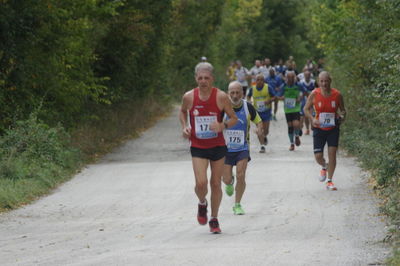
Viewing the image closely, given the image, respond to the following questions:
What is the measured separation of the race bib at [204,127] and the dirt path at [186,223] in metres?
1.16

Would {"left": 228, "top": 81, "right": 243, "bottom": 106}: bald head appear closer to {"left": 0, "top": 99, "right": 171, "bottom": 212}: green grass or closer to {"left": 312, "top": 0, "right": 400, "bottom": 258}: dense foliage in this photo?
{"left": 312, "top": 0, "right": 400, "bottom": 258}: dense foliage

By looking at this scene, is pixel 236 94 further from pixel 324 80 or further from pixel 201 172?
pixel 324 80

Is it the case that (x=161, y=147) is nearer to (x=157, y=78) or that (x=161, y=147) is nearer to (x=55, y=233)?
(x=157, y=78)

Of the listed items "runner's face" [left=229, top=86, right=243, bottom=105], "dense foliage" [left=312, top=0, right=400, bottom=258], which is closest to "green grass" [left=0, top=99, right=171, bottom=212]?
"runner's face" [left=229, top=86, right=243, bottom=105]

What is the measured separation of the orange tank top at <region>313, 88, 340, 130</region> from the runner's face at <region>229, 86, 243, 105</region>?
115 inches

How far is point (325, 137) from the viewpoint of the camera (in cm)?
1498

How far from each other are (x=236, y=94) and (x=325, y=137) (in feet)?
10.9

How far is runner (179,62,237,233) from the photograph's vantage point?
32.6 feet

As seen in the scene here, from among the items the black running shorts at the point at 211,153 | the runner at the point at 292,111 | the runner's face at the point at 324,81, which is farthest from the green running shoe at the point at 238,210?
the runner at the point at 292,111

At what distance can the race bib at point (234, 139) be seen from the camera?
12.4 m

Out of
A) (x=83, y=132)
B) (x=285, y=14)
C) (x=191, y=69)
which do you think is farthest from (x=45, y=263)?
(x=285, y=14)

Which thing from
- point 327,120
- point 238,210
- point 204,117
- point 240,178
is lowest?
point 238,210

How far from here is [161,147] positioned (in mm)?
24844

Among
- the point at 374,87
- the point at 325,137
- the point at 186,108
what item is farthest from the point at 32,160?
the point at 186,108
